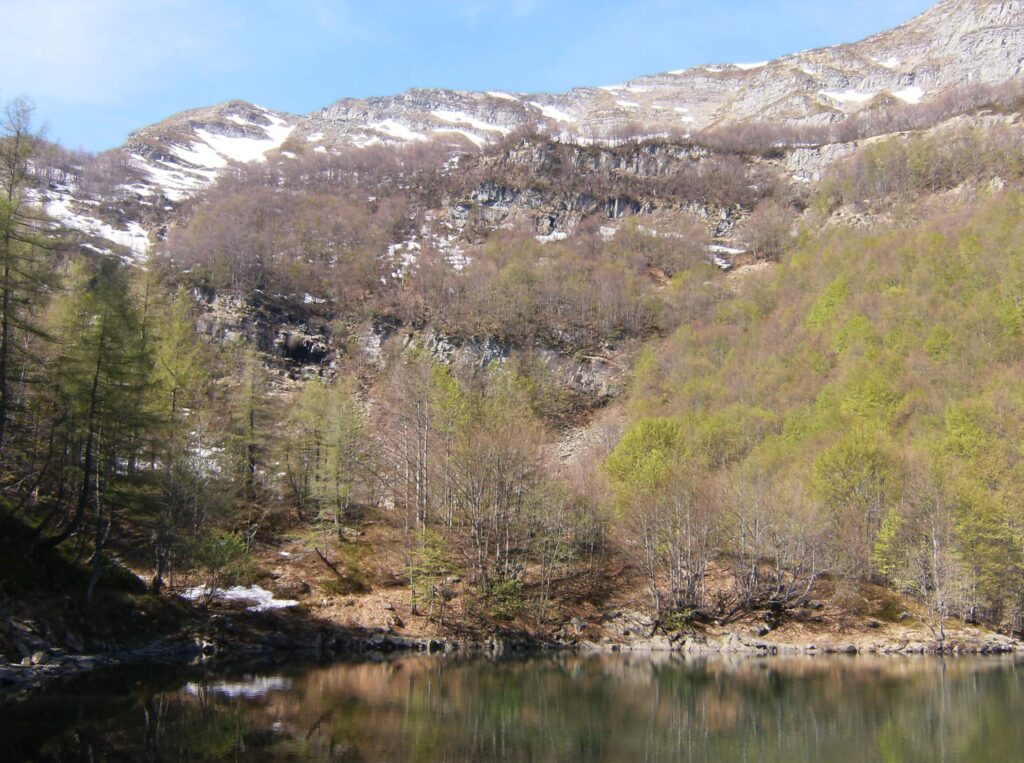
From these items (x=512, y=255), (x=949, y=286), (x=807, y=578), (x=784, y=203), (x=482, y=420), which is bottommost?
(x=807, y=578)

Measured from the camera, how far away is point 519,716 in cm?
2252

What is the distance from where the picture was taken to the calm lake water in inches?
692

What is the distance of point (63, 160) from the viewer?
178 m

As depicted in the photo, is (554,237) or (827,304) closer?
(827,304)

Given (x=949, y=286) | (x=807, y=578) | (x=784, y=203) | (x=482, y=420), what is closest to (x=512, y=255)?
(x=784, y=203)

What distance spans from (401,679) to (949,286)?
252ft

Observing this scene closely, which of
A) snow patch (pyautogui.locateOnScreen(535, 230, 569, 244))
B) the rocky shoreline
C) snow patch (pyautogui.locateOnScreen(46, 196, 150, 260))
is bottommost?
the rocky shoreline

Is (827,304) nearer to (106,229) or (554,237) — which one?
(554,237)

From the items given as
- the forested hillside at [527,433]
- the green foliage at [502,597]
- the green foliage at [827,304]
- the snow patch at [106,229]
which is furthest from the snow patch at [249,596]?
the snow patch at [106,229]

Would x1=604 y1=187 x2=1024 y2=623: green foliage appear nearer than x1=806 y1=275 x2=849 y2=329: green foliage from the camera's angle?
Yes

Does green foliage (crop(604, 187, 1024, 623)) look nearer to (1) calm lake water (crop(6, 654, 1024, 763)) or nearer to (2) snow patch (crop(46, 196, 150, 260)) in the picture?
(1) calm lake water (crop(6, 654, 1024, 763))

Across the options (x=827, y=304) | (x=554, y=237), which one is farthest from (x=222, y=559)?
(x=554, y=237)

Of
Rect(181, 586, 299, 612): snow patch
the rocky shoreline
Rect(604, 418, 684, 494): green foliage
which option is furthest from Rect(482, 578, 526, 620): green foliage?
Rect(604, 418, 684, 494): green foliage

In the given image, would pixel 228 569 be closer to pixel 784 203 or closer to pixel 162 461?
pixel 162 461
